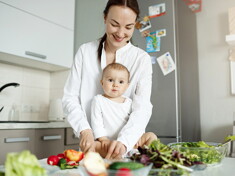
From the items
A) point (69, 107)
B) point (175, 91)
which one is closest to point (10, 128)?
point (69, 107)

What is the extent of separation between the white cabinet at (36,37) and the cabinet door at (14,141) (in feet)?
2.16

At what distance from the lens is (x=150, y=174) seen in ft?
1.68

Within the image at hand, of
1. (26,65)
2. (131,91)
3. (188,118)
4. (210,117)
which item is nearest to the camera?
(131,91)

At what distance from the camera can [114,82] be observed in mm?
1233

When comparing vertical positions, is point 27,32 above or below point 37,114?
above

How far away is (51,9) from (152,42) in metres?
1.02

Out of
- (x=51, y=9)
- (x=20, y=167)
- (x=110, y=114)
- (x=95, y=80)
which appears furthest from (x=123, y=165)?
(x=51, y=9)

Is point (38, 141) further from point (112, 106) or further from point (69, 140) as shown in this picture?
point (112, 106)

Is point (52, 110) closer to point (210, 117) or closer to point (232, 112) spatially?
point (210, 117)

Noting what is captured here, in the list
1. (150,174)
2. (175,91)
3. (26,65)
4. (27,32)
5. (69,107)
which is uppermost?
(27,32)

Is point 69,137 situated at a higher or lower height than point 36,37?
lower

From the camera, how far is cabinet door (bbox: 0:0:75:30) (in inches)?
84.3

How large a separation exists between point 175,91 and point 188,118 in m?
0.34

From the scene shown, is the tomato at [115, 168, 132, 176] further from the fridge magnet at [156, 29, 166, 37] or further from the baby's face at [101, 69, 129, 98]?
the fridge magnet at [156, 29, 166, 37]
